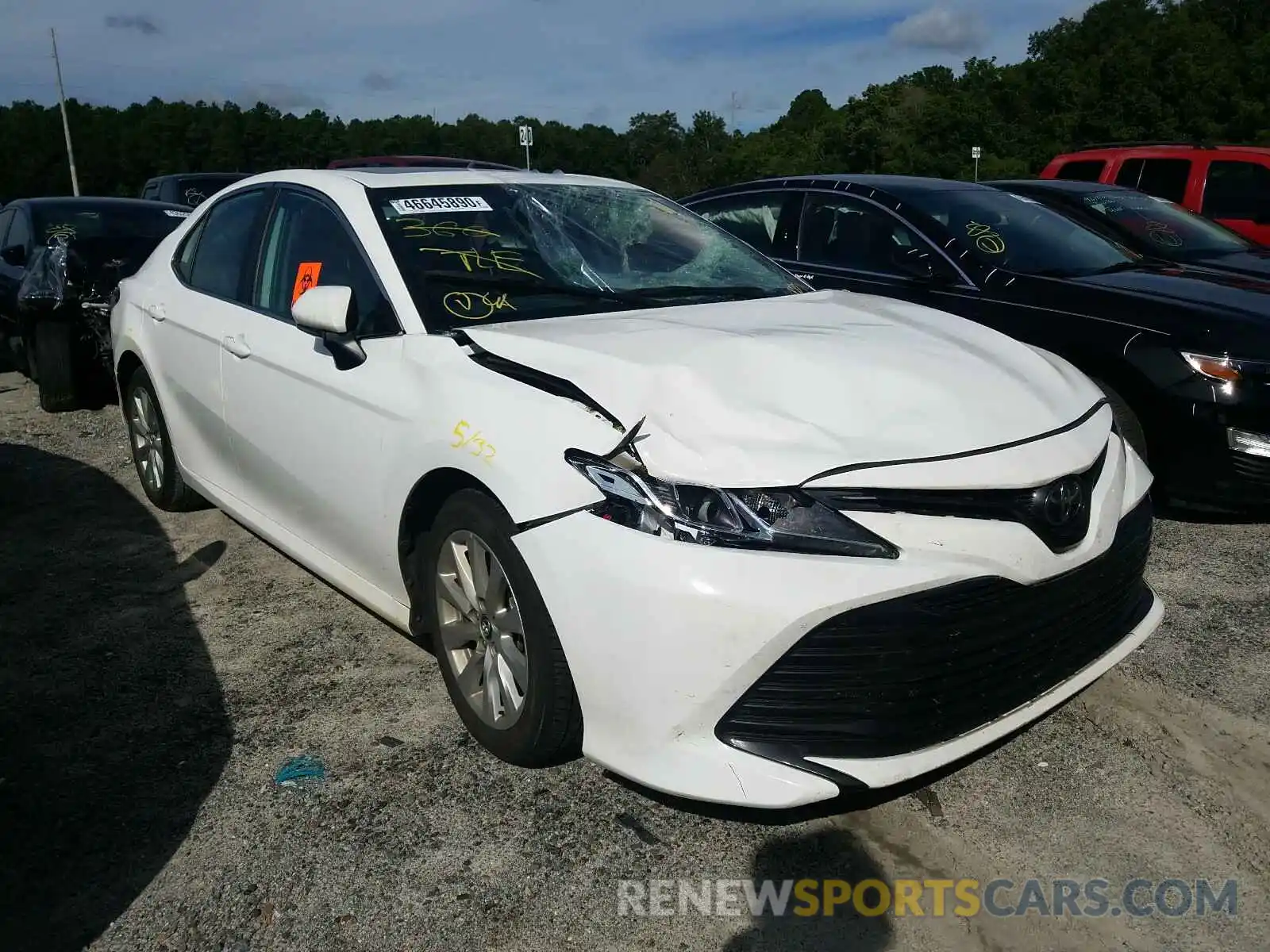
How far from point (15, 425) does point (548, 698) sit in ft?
20.5

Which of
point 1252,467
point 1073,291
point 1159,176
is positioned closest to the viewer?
point 1252,467

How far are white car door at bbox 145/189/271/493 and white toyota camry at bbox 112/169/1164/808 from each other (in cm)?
39

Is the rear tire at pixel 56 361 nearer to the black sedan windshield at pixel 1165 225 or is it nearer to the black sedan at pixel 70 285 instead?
the black sedan at pixel 70 285

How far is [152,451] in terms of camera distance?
507cm

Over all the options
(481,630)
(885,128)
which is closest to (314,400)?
(481,630)

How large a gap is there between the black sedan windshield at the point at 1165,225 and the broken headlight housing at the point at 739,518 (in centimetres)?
522

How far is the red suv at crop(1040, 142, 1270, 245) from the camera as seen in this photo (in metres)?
8.86

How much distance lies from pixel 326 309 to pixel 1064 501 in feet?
6.83

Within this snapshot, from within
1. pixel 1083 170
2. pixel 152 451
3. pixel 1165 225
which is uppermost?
pixel 1083 170

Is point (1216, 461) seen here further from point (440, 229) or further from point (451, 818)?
point (451, 818)

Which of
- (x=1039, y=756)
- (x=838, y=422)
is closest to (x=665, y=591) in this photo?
(x=838, y=422)

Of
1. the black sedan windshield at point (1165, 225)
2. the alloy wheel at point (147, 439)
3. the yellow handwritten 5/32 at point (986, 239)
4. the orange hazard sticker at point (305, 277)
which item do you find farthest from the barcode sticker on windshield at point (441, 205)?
the black sedan windshield at point (1165, 225)

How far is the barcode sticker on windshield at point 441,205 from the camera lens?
3500mm

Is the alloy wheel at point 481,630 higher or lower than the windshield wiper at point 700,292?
lower
